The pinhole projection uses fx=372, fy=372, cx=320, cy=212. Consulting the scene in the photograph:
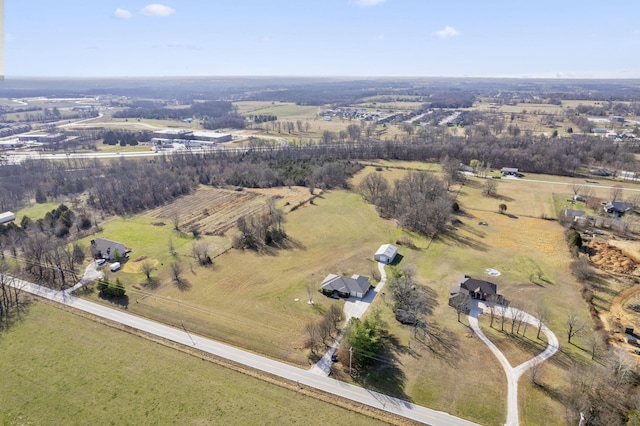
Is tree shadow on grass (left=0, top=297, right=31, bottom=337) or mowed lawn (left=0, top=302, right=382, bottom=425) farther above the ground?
tree shadow on grass (left=0, top=297, right=31, bottom=337)

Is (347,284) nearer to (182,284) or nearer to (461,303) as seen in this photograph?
(461,303)

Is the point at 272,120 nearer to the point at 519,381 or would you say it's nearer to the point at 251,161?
the point at 251,161

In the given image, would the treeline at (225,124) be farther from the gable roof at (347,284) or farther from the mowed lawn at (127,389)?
the mowed lawn at (127,389)

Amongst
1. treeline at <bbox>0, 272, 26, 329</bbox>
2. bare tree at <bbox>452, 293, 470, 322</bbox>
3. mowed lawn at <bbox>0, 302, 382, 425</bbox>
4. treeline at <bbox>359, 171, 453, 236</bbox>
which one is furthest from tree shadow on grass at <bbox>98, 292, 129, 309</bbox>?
treeline at <bbox>359, 171, 453, 236</bbox>

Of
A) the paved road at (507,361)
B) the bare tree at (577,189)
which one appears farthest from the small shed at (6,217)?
the bare tree at (577,189)

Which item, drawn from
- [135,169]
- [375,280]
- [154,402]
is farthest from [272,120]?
[154,402]

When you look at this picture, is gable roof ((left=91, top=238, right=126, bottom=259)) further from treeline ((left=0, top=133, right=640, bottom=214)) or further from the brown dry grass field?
treeline ((left=0, top=133, right=640, bottom=214))

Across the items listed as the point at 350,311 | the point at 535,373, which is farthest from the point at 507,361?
the point at 350,311
